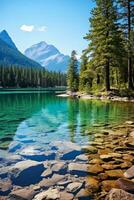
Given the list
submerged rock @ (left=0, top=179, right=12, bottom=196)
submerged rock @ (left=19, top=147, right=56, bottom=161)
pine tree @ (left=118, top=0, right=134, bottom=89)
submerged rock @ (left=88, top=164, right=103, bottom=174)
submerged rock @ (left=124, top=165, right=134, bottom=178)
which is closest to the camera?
submerged rock @ (left=0, top=179, right=12, bottom=196)

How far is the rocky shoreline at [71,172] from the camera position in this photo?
22.6ft

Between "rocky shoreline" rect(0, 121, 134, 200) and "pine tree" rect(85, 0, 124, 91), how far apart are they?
27.2 m

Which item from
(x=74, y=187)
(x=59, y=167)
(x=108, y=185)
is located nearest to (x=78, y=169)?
(x=59, y=167)

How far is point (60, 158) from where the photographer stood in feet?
32.4

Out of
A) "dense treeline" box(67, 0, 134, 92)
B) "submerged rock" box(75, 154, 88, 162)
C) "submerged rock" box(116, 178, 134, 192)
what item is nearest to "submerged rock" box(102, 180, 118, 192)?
"submerged rock" box(116, 178, 134, 192)

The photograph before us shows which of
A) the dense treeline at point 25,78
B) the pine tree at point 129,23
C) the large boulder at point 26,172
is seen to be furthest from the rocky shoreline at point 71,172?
the dense treeline at point 25,78

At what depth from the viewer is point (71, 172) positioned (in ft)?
27.6

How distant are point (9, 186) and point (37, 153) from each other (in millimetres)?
3025

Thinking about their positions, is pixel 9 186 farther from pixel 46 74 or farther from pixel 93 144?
pixel 46 74

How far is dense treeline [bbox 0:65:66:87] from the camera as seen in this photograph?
503 feet

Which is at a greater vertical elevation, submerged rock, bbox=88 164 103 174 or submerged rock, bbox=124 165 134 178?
submerged rock, bbox=124 165 134 178

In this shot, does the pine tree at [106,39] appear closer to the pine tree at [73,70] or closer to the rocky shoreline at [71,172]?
the rocky shoreline at [71,172]

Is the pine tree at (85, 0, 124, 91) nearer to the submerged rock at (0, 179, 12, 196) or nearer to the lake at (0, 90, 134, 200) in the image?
the lake at (0, 90, 134, 200)

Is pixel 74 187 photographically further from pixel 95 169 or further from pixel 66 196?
pixel 95 169
